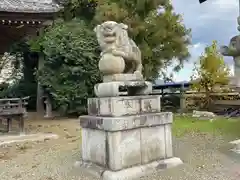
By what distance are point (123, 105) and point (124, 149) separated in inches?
29.2

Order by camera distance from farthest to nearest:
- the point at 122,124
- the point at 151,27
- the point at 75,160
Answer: the point at 151,27 → the point at 75,160 → the point at 122,124

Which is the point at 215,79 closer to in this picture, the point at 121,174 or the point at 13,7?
the point at 13,7

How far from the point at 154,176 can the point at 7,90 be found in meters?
16.3

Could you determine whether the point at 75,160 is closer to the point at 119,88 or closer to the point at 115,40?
the point at 119,88

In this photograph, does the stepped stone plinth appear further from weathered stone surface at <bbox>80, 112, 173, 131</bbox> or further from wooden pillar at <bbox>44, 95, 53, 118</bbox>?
wooden pillar at <bbox>44, 95, 53, 118</bbox>

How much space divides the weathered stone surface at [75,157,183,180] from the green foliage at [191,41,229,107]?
1103 cm

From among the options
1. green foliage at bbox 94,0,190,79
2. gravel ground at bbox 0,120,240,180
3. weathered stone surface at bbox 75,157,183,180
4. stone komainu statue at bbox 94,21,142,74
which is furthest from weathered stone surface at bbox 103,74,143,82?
green foliage at bbox 94,0,190,79

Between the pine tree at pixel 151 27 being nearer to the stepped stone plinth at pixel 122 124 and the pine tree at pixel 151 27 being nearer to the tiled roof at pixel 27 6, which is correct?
the tiled roof at pixel 27 6

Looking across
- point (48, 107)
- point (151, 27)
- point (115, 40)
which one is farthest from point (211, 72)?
point (115, 40)

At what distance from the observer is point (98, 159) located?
5.18m

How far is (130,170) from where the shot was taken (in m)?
4.93

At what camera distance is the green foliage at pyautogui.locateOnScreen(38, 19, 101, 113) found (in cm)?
1474

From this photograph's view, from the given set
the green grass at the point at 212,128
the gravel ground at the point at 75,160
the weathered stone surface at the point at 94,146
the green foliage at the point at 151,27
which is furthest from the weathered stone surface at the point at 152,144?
the green foliage at the point at 151,27

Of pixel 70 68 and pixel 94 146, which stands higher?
pixel 70 68
